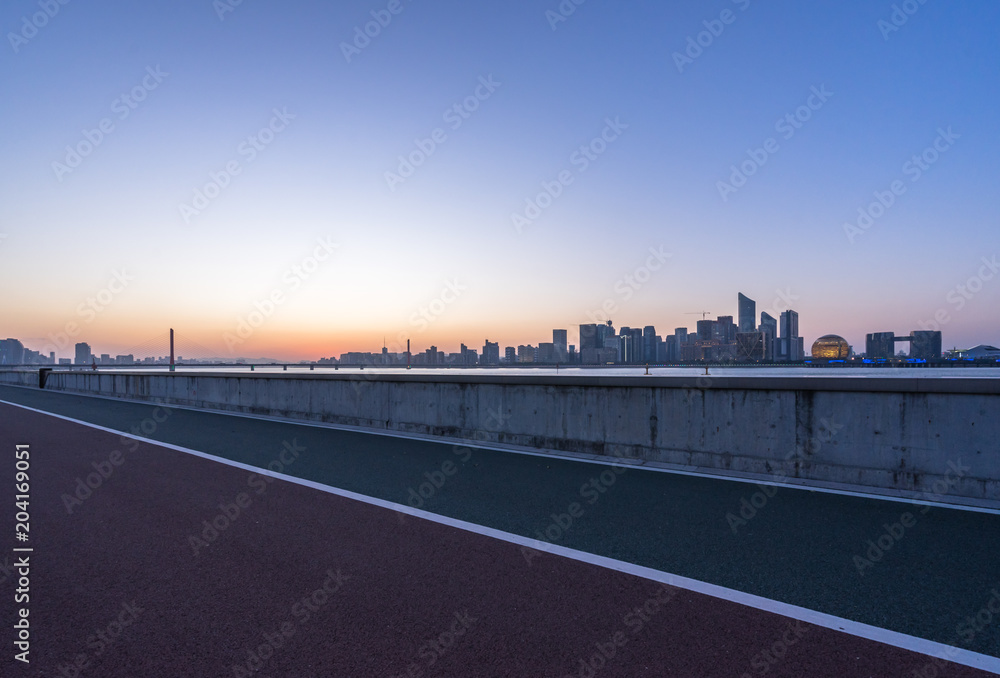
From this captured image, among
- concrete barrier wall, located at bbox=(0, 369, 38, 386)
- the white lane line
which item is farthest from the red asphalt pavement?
concrete barrier wall, located at bbox=(0, 369, 38, 386)

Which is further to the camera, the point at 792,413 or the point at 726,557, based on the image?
the point at 792,413

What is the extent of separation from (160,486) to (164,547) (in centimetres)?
279

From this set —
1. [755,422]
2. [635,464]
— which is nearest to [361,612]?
[635,464]

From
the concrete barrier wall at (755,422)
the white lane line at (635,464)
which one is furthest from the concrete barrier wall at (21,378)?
the concrete barrier wall at (755,422)

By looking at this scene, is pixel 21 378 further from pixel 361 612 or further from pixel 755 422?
pixel 755 422

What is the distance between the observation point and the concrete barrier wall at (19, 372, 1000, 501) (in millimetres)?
6480

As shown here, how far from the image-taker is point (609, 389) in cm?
923

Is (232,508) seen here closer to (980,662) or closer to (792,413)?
(980,662)

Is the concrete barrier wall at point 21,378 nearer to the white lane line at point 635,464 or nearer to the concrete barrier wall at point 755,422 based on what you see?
the white lane line at point 635,464

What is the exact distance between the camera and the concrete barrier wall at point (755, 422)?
6.48 m

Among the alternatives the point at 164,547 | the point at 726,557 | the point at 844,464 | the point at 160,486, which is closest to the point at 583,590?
the point at 726,557

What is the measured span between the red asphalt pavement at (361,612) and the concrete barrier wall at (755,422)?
355cm

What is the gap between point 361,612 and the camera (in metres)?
3.70

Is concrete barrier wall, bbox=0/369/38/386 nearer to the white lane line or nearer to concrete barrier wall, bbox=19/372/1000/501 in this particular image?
the white lane line
